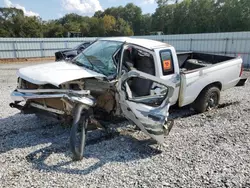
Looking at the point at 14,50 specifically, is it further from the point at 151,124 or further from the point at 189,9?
the point at 189,9

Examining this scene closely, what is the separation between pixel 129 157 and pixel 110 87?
1.29 m

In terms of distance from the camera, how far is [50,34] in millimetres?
53719

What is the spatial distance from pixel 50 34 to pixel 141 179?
56.5 metres

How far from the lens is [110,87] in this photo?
12.9 ft

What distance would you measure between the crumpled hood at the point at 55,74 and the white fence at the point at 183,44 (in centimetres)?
1339

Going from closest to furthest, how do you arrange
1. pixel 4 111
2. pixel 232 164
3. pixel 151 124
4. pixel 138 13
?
pixel 232 164
pixel 151 124
pixel 4 111
pixel 138 13

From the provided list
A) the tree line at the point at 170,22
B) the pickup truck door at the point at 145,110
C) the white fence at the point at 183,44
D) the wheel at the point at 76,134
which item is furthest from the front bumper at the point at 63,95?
the tree line at the point at 170,22

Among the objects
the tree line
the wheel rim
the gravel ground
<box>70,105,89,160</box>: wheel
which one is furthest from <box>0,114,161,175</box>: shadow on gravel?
the tree line

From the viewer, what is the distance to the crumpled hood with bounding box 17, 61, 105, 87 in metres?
3.54

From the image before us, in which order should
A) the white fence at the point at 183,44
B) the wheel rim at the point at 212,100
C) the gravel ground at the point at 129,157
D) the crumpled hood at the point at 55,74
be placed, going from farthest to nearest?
the white fence at the point at 183,44, the wheel rim at the point at 212,100, the crumpled hood at the point at 55,74, the gravel ground at the point at 129,157

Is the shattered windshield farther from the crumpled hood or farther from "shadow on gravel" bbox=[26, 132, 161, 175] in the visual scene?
"shadow on gravel" bbox=[26, 132, 161, 175]

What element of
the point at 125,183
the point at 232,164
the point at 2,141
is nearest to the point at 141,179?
the point at 125,183

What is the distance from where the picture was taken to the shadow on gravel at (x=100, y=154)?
330 cm

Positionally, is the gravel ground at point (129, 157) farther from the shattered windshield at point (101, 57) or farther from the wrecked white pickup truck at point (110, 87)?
the shattered windshield at point (101, 57)
